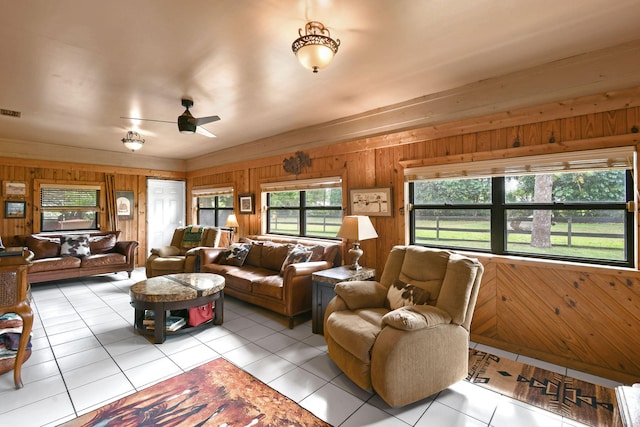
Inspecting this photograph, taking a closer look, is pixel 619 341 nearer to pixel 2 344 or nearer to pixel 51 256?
pixel 2 344

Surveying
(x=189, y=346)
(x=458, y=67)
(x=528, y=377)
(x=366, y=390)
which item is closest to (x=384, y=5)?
(x=458, y=67)

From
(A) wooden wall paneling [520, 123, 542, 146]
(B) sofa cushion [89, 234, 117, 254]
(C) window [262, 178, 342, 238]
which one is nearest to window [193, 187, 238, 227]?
(C) window [262, 178, 342, 238]

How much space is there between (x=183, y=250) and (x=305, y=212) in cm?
254

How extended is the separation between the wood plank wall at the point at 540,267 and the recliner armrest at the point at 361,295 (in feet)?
3.40

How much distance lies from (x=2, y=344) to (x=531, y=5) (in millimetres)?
4674

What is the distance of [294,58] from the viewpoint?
2.61m

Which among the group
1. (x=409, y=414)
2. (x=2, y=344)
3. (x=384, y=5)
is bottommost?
(x=409, y=414)

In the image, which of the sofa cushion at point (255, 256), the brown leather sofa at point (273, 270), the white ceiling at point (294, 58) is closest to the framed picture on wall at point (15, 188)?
the white ceiling at point (294, 58)

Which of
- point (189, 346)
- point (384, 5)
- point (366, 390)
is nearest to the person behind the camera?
point (384, 5)

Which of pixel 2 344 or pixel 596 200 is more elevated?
pixel 596 200

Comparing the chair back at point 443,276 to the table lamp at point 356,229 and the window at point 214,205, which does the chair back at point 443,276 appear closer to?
the table lamp at point 356,229

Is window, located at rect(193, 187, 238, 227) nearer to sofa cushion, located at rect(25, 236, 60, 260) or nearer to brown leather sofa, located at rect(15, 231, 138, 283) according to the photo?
brown leather sofa, located at rect(15, 231, 138, 283)

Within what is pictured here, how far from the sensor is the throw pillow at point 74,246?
17.7 feet

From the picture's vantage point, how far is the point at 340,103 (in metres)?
3.68
